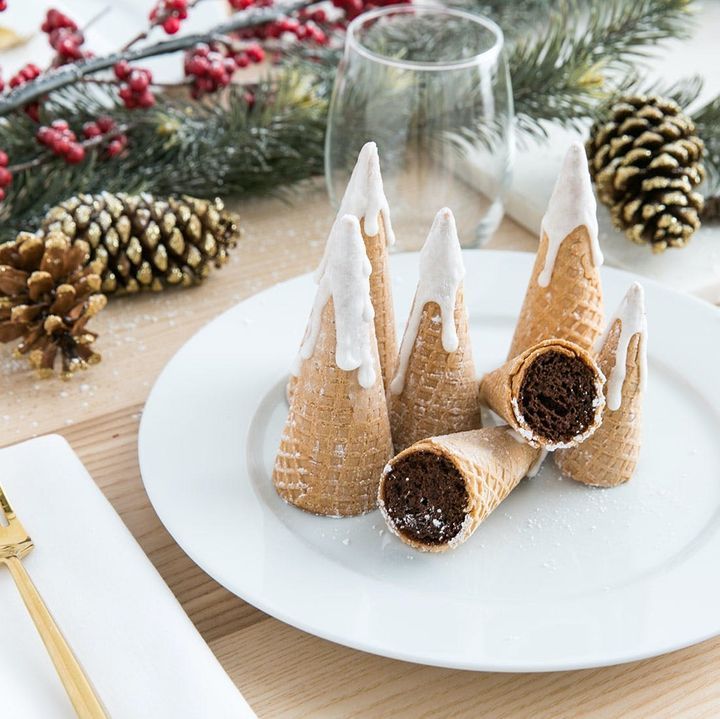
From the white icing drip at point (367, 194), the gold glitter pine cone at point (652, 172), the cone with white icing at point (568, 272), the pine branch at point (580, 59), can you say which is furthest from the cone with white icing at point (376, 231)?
the pine branch at point (580, 59)

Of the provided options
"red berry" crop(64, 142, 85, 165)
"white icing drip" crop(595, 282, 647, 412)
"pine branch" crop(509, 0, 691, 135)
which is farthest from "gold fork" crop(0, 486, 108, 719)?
"pine branch" crop(509, 0, 691, 135)

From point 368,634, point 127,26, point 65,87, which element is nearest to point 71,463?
point 368,634

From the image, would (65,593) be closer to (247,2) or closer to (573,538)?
(573,538)

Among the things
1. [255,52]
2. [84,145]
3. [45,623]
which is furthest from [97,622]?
[255,52]

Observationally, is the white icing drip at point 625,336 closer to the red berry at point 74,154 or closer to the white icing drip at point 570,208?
the white icing drip at point 570,208

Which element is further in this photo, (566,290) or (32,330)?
(32,330)
